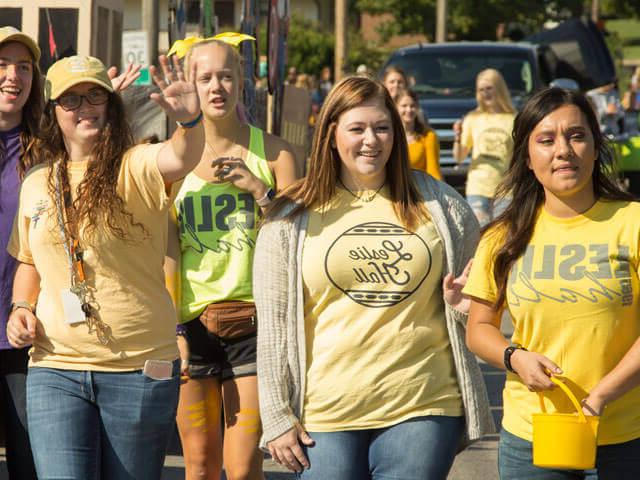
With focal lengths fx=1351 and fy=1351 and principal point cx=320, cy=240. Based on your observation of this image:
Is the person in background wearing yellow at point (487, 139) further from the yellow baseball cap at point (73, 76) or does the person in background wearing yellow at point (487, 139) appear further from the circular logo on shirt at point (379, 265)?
the circular logo on shirt at point (379, 265)

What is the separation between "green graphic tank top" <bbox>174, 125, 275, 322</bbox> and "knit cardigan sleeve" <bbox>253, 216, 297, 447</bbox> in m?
1.00

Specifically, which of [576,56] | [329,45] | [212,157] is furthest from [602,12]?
[212,157]

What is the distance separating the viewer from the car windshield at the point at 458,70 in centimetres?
1795

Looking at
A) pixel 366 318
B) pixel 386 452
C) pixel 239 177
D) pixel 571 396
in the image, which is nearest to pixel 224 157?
pixel 239 177

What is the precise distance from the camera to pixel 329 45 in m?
45.8

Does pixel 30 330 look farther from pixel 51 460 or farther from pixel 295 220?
pixel 295 220

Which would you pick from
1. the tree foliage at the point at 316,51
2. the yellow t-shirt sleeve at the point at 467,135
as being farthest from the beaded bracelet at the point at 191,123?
the tree foliage at the point at 316,51

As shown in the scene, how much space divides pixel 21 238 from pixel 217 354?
40.5 inches

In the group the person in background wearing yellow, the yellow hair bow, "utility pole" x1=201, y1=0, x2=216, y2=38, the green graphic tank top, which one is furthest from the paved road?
the person in background wearing yellow

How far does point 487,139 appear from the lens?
11.1 m

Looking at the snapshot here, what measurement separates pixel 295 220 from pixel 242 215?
1.03m

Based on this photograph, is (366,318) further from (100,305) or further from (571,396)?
(100,305)

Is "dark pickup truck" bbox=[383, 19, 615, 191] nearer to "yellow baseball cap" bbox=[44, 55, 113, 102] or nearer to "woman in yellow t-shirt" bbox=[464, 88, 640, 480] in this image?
"yellow baseball cap" bbox=[44, 55, 113, 102]

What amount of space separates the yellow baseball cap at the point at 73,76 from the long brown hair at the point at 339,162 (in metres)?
0.74
